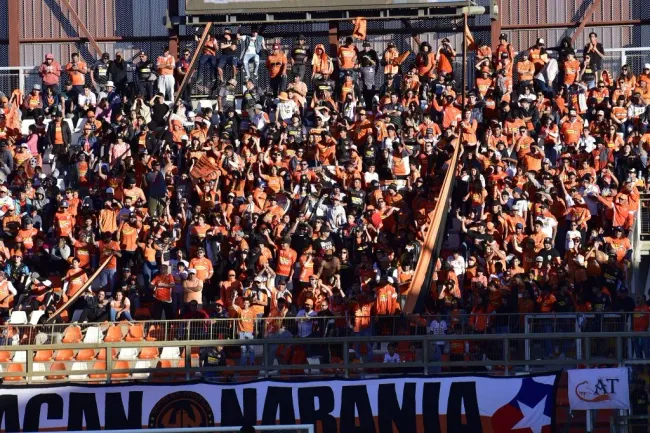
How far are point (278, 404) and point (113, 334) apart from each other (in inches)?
103

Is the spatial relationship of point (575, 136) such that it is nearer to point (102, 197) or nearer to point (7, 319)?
point (102, 197)

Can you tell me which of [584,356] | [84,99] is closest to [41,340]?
[584,356]

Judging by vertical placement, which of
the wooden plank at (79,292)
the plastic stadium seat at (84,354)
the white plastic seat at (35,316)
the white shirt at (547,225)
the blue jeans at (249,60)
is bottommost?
the plastic stadium seat at (84,354)

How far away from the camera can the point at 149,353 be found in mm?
21688

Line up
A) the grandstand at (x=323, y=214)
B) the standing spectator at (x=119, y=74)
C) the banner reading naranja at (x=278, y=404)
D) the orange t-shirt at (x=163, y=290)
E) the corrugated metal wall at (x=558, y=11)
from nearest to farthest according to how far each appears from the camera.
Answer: the banner reading naranja at (x=278, y=404) < the grandstand at (x=323, y=214) < the orange t-shirt at (x=163, y=290) < the standing spectator at (x=119, y=74) < the corrugated metal wall at (x=558, y=11)

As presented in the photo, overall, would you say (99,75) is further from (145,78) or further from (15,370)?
(15,370)

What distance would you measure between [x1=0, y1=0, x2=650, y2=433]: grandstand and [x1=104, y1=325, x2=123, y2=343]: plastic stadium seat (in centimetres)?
3

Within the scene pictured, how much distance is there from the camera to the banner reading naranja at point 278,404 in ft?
68.1

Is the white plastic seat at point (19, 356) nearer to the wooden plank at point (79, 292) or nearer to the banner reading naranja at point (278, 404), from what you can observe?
the banner reading naranja at point (278, 404)

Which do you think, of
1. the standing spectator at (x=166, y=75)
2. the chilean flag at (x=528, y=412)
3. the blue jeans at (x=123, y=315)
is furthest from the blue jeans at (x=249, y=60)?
the chilean flag at (x=528, y=412)

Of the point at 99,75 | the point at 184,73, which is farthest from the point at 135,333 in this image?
the point at 99,75

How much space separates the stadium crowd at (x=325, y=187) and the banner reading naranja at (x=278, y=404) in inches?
33.2

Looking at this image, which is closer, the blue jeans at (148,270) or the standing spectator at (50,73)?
the blue jeans at (148,270)

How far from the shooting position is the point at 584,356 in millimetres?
20922
